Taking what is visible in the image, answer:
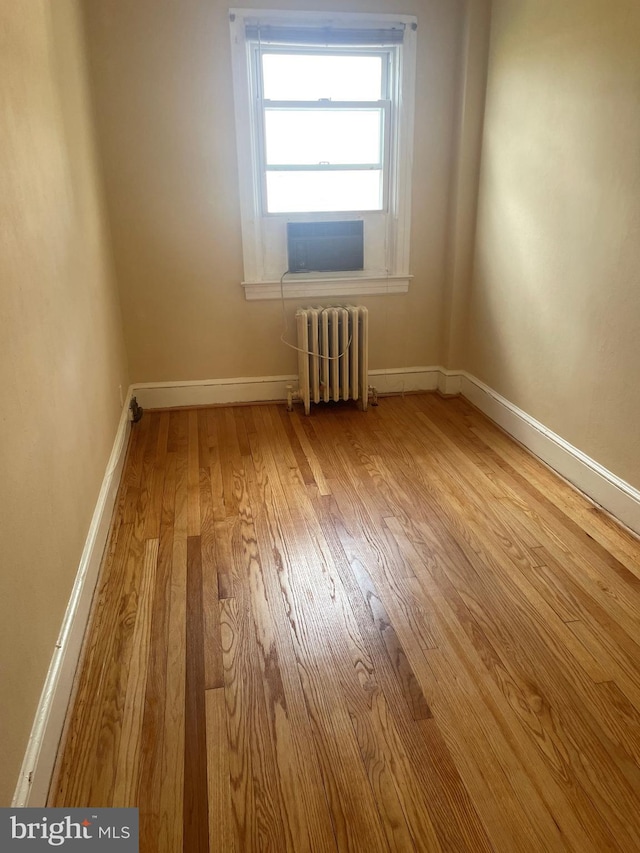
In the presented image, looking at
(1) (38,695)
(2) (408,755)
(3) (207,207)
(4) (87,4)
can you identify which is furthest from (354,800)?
(4) (87,4)

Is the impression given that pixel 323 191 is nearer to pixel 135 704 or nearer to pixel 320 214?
pixel 320 214

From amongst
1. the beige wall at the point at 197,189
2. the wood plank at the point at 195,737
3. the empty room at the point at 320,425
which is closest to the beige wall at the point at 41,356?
the empty room at the point at 320,425

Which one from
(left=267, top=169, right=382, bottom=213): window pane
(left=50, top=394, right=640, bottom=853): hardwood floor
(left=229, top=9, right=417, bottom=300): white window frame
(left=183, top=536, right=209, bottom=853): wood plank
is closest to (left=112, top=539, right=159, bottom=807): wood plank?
(left=50, top=394, right=640, bottom=853): hardwood floor

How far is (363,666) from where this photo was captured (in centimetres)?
177

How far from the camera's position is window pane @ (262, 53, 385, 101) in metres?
3.40

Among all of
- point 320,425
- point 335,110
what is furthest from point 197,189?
point 320,425

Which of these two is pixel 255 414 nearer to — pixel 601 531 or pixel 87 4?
pixel 601 531

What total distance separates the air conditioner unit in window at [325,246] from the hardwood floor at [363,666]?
148cm

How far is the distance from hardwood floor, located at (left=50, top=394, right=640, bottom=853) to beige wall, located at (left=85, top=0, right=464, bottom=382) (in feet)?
3.82

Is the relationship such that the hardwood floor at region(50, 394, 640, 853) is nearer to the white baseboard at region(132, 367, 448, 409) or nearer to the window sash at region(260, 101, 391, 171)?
the white baseboard at region(132, 367, 448, 409)

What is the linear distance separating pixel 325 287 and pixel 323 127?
0.94 m

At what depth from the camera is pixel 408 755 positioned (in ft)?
4.89

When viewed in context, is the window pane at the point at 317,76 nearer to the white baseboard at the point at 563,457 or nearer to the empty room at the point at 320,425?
the empty room at the point at 320,425
